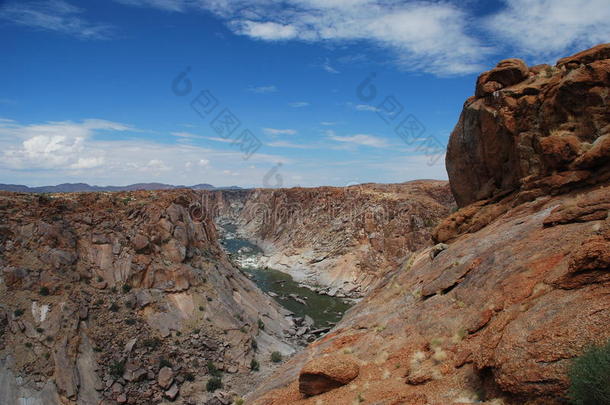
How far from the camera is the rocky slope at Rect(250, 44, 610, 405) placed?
6098mm

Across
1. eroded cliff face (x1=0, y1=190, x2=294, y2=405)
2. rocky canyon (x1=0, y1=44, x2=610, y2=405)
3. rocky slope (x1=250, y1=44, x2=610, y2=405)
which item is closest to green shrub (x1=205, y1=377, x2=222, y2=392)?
rocky canyon (x1=0, y1=44, x2=610, y2=405)

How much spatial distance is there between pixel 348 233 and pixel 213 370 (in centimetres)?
3763

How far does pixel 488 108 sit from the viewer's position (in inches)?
644

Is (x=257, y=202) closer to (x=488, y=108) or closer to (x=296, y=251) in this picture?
(x=296, y=251)

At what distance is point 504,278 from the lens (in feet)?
29.1

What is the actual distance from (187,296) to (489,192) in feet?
74.6

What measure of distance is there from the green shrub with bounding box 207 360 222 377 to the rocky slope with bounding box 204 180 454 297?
85.0 ft

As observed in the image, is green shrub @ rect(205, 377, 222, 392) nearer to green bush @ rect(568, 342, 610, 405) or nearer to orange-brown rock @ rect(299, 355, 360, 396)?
orange-brown rock @ rect(299, 355, 360, 396)

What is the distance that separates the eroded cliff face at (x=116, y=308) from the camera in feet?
65.5

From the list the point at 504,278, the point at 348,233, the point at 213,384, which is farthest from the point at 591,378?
the point at 348,233

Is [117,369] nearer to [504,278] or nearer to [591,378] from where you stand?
[504,278]

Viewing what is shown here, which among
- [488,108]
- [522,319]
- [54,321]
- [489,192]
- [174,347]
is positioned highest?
[488,108]

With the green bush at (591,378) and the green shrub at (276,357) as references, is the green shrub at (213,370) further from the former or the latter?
the green bush at (591,378)

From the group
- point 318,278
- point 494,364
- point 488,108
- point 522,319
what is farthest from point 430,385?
point 318,278
